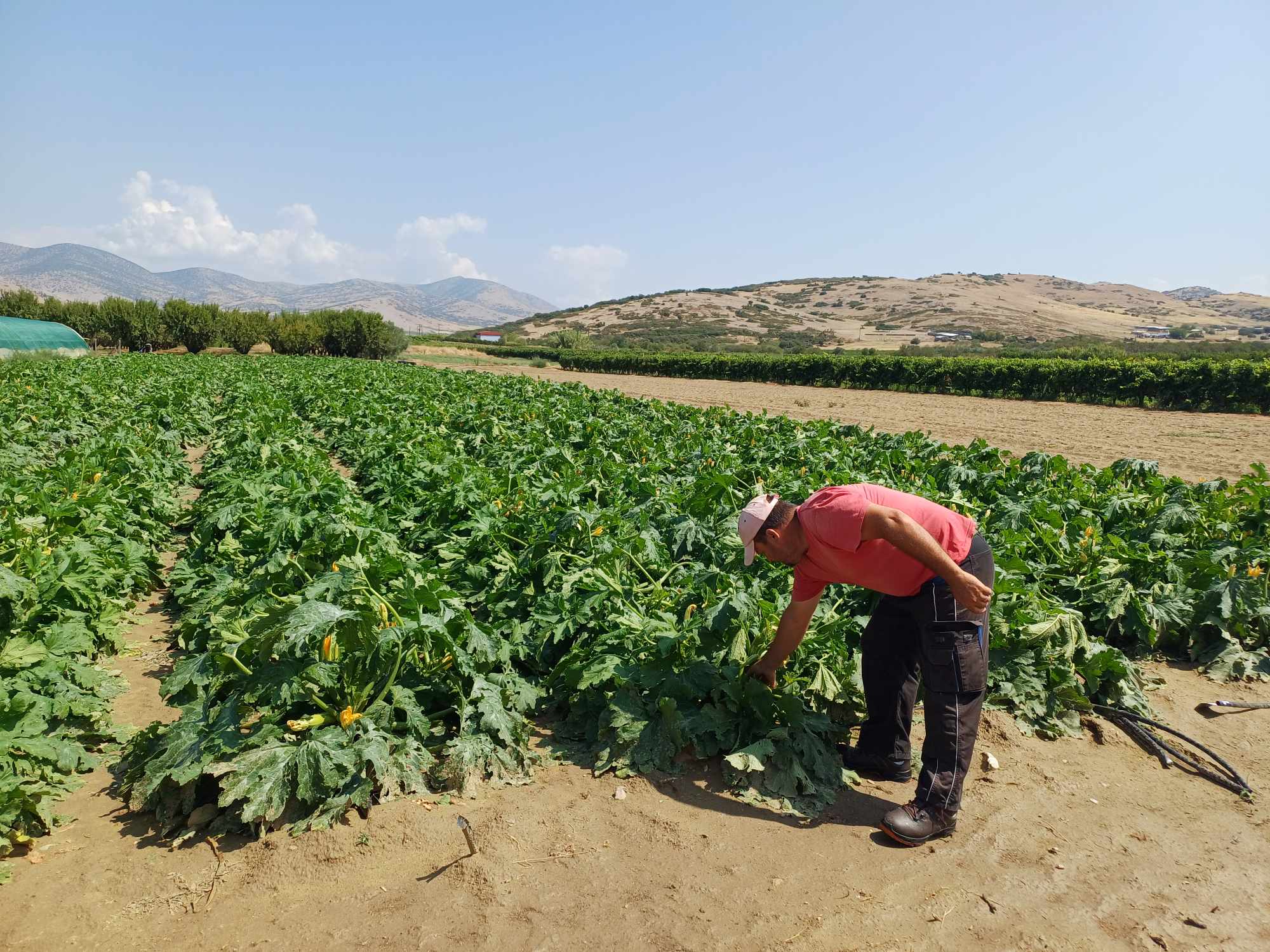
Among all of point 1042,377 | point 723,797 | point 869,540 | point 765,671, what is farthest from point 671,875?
point 1042,377

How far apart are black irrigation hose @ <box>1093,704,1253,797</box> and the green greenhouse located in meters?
47.7

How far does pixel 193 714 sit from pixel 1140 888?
4.34 metres

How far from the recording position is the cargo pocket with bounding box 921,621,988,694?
3406mm

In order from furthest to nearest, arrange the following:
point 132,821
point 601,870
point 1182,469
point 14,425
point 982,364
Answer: point 982,364 → point 1182,469 → point 14,425 → point 132,821 → point 601,870

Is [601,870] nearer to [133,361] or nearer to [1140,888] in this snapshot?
[1140,888]

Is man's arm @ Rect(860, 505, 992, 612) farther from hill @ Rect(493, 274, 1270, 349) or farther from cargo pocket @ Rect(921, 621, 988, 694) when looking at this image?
hill @ Rect(493, 274, 1270, 349)

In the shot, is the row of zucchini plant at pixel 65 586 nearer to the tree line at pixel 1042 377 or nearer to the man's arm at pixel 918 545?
the man's arm at pixel 918 545

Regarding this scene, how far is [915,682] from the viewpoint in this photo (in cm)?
387

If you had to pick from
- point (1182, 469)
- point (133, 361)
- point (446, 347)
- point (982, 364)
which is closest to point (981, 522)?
point (1182, 469)

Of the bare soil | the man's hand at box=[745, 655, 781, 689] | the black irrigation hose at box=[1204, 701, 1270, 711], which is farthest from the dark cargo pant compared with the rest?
the black irrigation hose at box=[1204, 701, 1270, 711]

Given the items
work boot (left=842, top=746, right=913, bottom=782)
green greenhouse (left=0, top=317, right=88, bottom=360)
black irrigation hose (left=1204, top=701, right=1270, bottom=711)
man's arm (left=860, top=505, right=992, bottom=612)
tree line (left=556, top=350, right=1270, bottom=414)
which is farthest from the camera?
green greenhouse (left=0, top=317, right=88, bottom=360)

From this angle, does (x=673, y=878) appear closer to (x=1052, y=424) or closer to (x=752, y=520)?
(x=752, y=520)

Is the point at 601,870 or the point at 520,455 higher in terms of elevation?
the point at 520,455

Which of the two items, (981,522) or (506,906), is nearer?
(506,906)
